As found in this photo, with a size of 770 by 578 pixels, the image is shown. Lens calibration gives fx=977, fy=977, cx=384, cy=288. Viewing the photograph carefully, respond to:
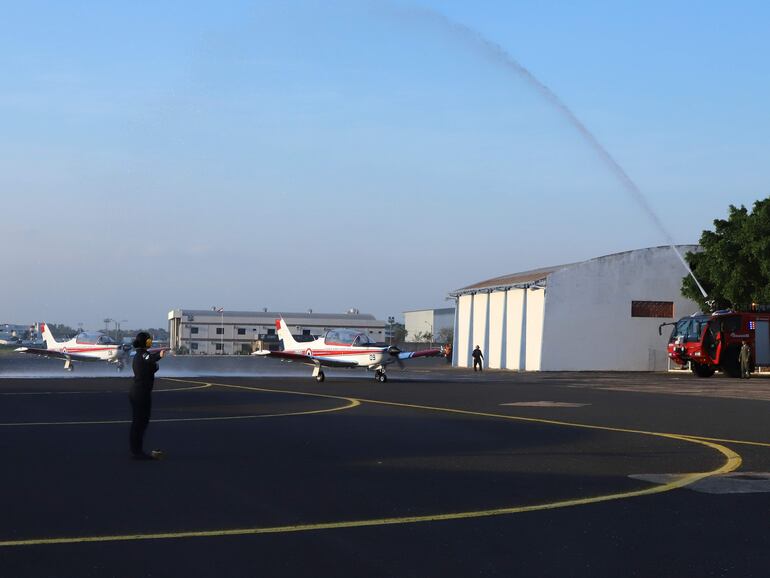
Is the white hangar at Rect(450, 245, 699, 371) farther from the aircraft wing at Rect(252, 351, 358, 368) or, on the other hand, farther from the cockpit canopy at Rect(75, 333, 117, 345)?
the cockpit canopy at Rect(75, 333, 117, 345)

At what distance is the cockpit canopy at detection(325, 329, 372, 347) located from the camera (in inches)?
1690

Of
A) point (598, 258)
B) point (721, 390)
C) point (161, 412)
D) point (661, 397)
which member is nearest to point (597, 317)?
point (598, 258)

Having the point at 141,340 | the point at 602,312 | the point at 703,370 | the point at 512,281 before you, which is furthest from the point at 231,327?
the point at 141,340

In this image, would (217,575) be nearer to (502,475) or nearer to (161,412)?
(502,475)

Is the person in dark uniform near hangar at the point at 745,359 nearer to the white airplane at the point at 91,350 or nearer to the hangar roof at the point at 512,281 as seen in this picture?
the hangar roof at the point at 512,281

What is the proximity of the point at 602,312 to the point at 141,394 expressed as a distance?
1926 inches

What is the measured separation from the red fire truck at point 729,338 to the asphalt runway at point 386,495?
2625 cm

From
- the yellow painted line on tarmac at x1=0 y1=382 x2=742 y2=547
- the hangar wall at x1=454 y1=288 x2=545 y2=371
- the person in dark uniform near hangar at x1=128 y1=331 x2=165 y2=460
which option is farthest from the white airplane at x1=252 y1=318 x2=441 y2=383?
the yellow painted line on tarmac at x1=0 y1=382 x2=742 y2=547

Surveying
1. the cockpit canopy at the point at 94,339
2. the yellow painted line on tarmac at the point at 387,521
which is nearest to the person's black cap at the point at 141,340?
the yellow painted line on tarmac at the point at 387,521

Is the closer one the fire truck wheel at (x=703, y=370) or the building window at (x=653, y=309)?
the fire truck wheel at (x=703, y=370)

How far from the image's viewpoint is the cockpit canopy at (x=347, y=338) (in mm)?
42938

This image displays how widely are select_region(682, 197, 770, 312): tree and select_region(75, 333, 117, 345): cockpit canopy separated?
3462 cm

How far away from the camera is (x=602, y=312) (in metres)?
60.7

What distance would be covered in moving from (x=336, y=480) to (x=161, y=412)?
1255 cm
